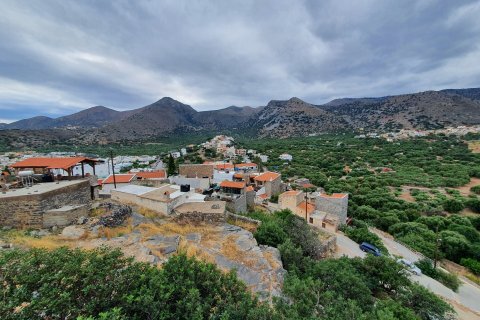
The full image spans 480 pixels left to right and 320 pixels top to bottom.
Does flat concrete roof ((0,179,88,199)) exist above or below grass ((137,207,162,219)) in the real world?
above

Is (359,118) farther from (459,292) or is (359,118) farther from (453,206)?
(459,292)

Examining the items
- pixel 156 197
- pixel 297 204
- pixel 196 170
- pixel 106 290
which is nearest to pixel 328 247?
pixel 297 204

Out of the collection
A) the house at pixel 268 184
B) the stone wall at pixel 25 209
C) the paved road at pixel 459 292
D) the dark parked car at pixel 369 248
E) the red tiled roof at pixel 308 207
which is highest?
the stone wall at pixel 25 209

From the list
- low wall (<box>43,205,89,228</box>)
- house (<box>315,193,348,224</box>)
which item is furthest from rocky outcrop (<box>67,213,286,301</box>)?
house (<box>315,193,348,224</box>)

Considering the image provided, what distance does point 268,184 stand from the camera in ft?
107

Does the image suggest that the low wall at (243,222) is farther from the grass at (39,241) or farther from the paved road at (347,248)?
the grass at (39,241)

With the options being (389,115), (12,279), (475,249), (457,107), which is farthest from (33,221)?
(457,107)

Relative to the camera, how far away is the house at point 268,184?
32.8 meters

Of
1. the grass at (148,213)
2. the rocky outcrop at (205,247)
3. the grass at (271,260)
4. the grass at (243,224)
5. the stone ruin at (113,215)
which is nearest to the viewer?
the rocky outcrop at (205,247)

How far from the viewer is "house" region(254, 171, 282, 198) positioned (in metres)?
32.8

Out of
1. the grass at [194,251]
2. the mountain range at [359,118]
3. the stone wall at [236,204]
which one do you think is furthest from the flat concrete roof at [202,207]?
the mountain range at [359,118]

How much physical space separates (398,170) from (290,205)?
40.6 m

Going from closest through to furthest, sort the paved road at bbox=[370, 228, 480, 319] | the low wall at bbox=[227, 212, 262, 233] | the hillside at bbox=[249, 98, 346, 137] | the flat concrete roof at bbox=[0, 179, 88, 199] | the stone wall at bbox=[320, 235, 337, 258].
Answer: the flat concrete roof at bbox=[0, 179, 88, 199]
the paved road at bbox=[370, 228, 480, 319]
the low wall at bbox=[227, 212, 262, 233]
the stone wall at bbox=[320, 235, 337, 258]
the hillside at bbox=[249, 98, 346, 137]

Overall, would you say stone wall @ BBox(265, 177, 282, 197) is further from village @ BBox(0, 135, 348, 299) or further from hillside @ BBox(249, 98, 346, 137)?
hillside @ BBox(249, 98, 346, 137)
